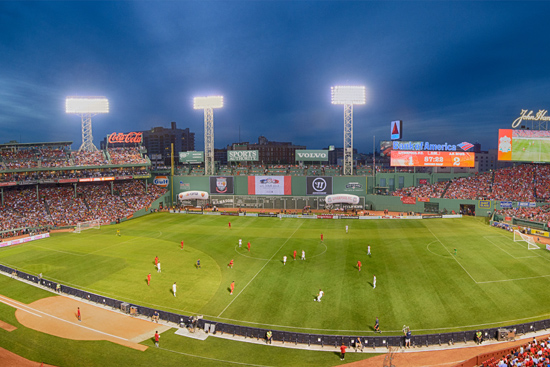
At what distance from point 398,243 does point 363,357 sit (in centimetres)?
2411

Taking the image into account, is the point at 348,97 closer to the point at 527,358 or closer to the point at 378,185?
the point at 378,185

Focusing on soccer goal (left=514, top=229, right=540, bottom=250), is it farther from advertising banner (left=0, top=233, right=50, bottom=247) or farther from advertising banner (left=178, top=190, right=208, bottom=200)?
advertising banner (left=0, top=233, right=50, bottom=247)

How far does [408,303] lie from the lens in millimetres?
25484

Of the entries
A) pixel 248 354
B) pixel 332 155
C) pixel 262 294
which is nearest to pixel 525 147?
pixel 262 294

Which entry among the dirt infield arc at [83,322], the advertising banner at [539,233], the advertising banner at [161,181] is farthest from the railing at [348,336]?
the advertising banner at [161,181]

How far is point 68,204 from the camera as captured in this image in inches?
2293

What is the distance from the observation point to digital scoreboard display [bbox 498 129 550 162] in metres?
57.8

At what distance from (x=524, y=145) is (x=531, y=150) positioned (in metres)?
1.47

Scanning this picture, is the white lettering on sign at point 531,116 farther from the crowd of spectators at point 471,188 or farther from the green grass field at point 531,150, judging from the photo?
the crowd of spectators at point 471,188

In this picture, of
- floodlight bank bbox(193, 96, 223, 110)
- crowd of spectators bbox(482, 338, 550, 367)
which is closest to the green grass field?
crowd of spectators bbox(482, 338, 550, 367)

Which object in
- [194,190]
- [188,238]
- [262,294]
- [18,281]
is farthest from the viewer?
[194,190]

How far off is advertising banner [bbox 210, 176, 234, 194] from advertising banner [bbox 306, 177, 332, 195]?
16.9 metres

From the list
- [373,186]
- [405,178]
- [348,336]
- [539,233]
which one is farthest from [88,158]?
[539,233]

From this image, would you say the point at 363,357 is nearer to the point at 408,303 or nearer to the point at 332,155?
the point at 408,303
